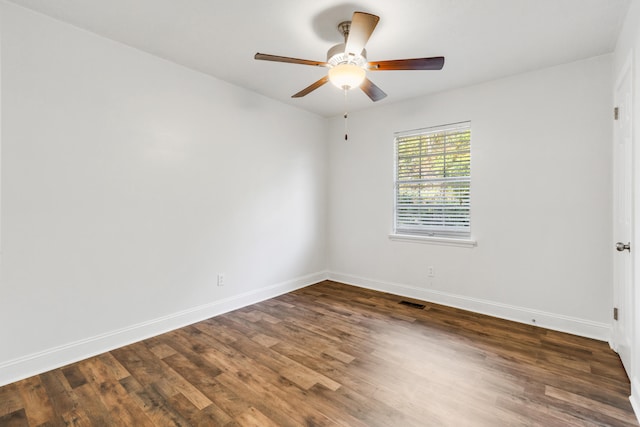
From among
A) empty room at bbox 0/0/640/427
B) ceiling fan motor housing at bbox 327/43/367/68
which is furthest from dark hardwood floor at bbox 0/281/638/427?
ceiling fan motor housing at bbox 327/43/367/68

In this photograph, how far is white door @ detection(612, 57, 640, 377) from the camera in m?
1.97

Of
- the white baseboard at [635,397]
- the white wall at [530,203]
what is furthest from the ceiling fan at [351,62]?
the white baseboard at [635,397]

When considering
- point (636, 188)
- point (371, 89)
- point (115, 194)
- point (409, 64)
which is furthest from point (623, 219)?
point (115, 194)

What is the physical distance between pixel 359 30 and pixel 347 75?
0.98ft

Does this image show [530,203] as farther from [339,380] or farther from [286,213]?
[286,213]

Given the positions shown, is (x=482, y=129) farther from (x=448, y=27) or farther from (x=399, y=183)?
(x=448, y=27)

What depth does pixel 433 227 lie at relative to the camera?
371 cm

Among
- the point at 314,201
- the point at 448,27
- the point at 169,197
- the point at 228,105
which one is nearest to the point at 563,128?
the point at 448,27

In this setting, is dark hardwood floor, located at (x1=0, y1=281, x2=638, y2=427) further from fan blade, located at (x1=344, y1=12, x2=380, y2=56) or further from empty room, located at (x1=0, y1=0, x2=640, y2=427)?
fan blade, located at (x1=344, y1=12, x2=380, y2=56)

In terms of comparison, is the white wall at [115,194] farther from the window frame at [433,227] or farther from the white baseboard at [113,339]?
the window frame at [433,227]

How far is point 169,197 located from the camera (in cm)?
284

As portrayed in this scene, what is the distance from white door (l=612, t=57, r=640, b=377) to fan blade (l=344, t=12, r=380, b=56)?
1.71 meters

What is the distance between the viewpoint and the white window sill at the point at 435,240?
3.35 m

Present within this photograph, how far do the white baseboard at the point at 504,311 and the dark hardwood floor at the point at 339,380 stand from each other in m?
0.12
